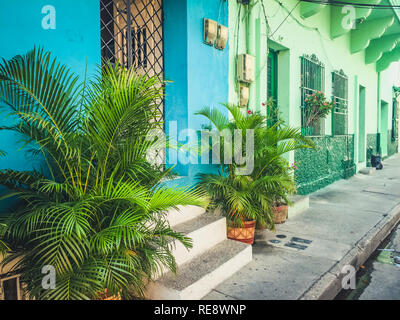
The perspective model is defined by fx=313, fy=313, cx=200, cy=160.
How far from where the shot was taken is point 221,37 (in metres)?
4.34

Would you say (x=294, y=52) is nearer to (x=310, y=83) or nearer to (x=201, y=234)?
(x=310, y=83)

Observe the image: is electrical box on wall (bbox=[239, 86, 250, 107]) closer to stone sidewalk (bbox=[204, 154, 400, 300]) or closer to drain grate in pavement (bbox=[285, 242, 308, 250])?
stone sidewalk (bbox=[204, 154, 400, 300])

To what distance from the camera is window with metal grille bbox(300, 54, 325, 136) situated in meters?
6.62

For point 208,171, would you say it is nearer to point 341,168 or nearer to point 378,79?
point 341,168

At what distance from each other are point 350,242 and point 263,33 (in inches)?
138

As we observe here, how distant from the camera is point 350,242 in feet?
13.3

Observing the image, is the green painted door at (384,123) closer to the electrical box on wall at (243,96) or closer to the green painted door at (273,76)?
the green painted door at (273,76)

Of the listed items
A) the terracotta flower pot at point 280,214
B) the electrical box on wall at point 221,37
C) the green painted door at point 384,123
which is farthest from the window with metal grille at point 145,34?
the green painted door at point 384,123

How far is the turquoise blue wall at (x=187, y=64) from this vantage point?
3963mm

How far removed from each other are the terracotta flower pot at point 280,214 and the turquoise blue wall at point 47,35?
3211 millimetres
